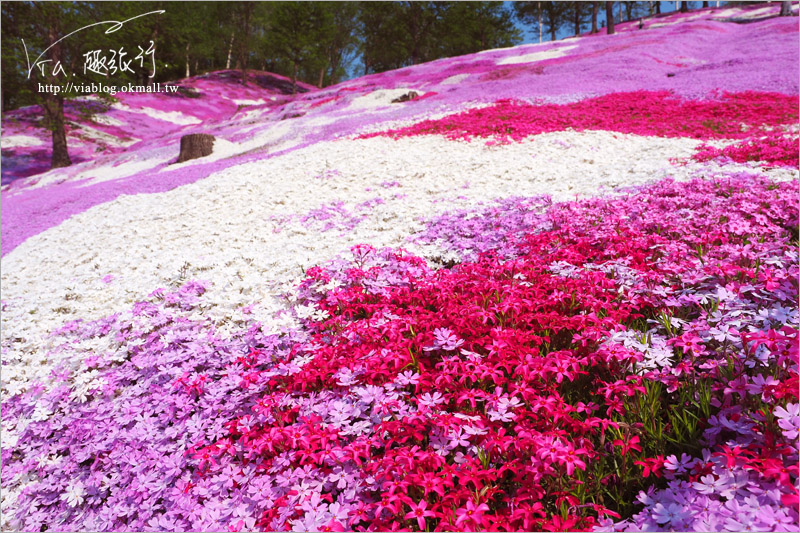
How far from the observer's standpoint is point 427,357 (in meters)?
4.17

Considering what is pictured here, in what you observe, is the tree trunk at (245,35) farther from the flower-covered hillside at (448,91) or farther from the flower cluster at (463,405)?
the flower cluster at (463,405)

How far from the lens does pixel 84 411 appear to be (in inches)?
182

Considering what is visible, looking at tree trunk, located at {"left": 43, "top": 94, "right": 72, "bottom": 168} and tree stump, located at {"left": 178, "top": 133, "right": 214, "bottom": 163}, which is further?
tree trunk, located at {"left": 43, "top": 94, "right": 72, "bottom": 168}

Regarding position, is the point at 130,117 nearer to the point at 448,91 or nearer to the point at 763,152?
the point at 448,91

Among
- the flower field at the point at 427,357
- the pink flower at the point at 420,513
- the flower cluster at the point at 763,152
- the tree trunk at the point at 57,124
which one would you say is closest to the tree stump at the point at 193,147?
the flower field at the point at 427,357

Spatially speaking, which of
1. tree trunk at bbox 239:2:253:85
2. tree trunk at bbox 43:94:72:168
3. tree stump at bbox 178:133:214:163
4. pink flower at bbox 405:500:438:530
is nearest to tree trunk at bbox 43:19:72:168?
tree trunk at bbox 43:94:72:168

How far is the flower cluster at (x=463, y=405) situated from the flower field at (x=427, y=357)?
1.1 inches

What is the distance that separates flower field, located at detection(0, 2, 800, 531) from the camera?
107 inches

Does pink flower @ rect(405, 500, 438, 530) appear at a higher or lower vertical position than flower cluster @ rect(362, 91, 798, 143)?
lower

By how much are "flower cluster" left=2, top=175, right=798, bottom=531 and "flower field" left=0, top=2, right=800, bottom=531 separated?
1.1 inches

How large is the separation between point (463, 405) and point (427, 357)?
83 centimetres

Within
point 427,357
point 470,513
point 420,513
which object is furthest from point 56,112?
point 470,513

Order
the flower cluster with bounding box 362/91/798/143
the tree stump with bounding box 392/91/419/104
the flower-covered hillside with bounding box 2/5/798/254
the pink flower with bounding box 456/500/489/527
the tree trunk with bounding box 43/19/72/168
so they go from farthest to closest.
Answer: the tree stump with bounding box 392/91/419/104, the tree trunk with bounding box 43/19/72/168, the flower-covered hillside with bounding box 2/5/798/254, the flower cluster with bounding box 362/91/798/143, the pink flower with bounding box 456/500/489/527

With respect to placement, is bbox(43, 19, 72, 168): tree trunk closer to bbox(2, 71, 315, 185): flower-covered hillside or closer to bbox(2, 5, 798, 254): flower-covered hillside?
bbox(2, 71, 315, 185): flower-covered hillside
